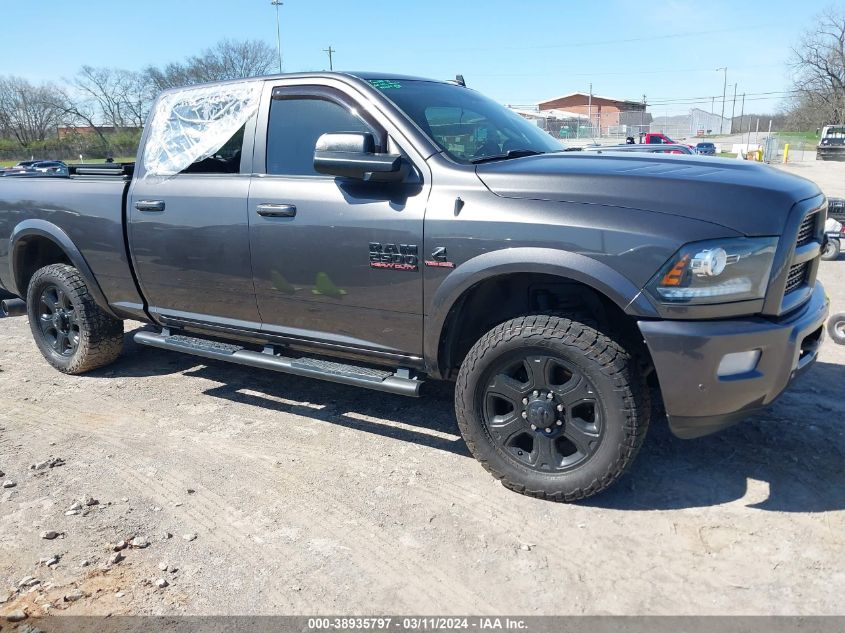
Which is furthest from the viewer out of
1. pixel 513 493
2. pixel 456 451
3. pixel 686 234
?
pixel 456 451

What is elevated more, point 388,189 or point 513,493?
point 388,189

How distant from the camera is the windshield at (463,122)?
11.5ft

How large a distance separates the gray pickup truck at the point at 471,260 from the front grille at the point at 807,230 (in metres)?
0.02

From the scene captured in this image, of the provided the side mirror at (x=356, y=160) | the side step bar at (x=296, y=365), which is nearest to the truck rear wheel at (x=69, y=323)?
the side step bar at (x=296, y=365)

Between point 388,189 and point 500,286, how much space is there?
74cm

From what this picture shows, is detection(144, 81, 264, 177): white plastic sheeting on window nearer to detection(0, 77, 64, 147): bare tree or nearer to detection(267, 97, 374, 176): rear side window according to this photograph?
detection(267, 97, 374, 176): rear side window

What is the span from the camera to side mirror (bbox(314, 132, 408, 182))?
316 centimetres

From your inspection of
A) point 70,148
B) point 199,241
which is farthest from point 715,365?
point 70,148

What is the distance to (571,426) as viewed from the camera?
3.02 meters

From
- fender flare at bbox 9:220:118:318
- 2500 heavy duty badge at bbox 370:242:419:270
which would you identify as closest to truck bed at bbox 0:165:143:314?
fender flare at bbox 9:220:118:318

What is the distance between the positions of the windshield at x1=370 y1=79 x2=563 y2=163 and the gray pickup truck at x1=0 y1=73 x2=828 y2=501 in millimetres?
20

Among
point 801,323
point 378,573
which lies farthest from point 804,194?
point 378,573

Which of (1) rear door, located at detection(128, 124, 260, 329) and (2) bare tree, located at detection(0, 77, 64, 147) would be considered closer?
(1) rear door, located at detection(128, 124, 260, 329)

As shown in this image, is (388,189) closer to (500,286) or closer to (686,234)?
(500,286)
